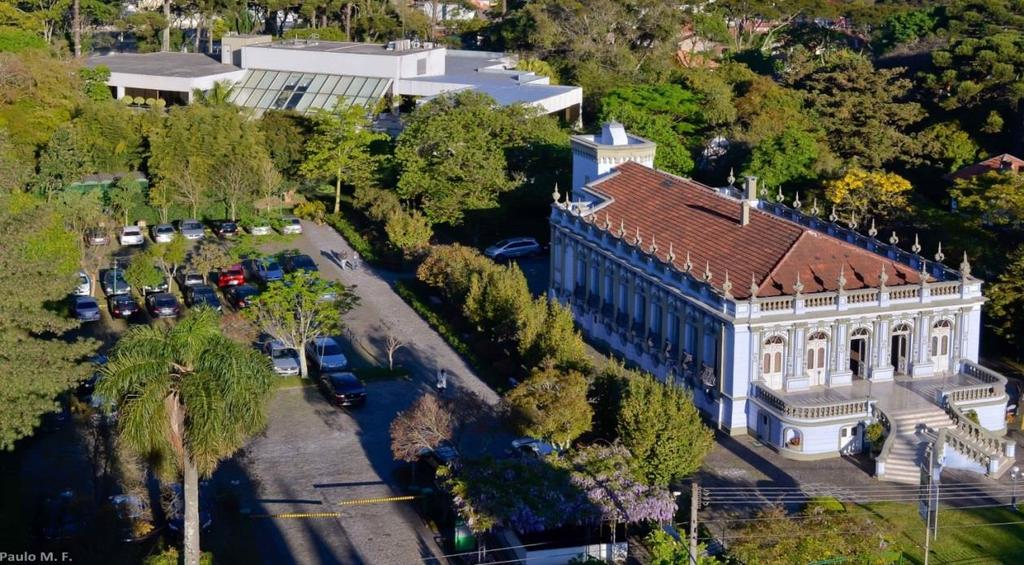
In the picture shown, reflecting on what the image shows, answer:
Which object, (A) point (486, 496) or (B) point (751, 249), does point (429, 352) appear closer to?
(B) point (751, 249)

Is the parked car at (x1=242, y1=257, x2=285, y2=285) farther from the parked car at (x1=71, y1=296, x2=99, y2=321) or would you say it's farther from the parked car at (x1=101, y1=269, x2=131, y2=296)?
the parked car at (x1=71, y1=296, x2=99, y2=321)

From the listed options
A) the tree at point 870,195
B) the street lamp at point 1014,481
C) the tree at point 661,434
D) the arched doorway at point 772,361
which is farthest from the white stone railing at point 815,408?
the tree at point 870,195

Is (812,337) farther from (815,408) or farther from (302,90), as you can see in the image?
(302,90)

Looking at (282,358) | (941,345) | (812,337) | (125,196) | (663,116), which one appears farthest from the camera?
(663,116)

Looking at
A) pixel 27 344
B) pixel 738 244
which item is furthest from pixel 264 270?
pixel 27 344

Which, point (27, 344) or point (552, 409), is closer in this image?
point (27, 344)

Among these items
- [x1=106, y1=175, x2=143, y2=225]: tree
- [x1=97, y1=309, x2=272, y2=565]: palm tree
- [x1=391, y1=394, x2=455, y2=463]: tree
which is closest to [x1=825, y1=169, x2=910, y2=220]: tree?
[x1=391, y1=394, x2=455, y2=463]: tree

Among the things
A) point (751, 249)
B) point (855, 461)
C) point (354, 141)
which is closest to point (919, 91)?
point (354, 141)
